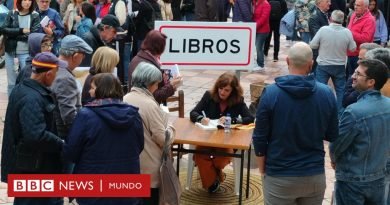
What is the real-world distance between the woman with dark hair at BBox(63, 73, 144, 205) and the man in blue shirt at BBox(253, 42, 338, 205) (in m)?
0.88

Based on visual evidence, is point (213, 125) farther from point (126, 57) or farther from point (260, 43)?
point (260, 43)

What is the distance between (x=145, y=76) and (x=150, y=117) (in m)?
0.33

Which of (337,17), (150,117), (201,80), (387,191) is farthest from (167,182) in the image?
(201,80)

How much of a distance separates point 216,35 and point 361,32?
3989mm

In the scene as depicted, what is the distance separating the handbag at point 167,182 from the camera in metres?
5.22

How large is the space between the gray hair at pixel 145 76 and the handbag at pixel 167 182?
0.43m

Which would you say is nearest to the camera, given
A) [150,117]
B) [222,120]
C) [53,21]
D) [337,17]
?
[150,117]

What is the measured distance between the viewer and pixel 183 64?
21.9ft

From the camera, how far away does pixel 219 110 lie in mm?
6547

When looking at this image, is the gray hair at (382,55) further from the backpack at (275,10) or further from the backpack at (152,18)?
the backpack at (275,10)

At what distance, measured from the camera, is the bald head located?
4.30 metres

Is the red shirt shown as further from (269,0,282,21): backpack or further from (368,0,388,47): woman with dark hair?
(368,0,388,47): woman with dark hair

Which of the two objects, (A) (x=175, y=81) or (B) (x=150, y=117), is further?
(A) (x=175, y=81)

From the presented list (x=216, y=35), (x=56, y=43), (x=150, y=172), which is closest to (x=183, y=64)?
(x=216, y=35)
